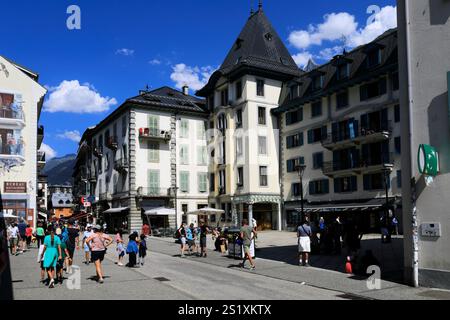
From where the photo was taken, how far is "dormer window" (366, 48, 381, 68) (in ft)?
115

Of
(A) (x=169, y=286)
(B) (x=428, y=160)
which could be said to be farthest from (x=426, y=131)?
(A) (x=169, y=286)

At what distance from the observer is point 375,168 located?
34469 mm

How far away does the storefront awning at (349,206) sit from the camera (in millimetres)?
33812

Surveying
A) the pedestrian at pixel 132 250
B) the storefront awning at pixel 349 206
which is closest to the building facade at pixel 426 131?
the pedestrian at pixel 132 250

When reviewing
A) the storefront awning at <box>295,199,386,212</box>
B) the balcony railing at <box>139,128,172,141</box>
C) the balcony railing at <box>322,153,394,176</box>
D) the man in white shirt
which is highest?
the balcony railing at <box>139,128,172,141</box>

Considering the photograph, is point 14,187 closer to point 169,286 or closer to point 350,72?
point 169,286

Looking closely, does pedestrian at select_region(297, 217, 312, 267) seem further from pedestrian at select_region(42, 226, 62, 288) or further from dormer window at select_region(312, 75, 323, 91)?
dormer window at select_region(312, 75, 323, 91)

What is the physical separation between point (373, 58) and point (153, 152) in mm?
22880

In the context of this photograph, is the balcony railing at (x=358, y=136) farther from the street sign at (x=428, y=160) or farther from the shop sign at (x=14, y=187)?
the shop sign at (x=14, y=187)

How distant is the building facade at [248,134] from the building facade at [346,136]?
1223 millimetres

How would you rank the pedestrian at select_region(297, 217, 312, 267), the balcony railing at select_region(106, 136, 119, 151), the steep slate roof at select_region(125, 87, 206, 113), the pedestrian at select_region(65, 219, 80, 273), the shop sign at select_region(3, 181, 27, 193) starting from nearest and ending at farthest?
1. the pedestrian at select_region(65, 219, 80, 273)
2. the pedestrian at select_region(297, 217, 312, 267)
3. the shop sign at select_region(3, 181, 27, 193)
4. the steep slate roof at select_region(125, 87, 206, 113)
5. the balcony railing at select_region(106, 136, 119, 151)

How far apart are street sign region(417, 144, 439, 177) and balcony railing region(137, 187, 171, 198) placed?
35505 millimetres

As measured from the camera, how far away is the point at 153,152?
152ft

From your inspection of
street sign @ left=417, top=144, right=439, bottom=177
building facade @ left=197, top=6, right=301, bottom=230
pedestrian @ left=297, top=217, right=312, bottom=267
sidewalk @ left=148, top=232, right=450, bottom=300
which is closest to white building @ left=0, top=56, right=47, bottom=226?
building facade @ left=197, top=6, right=301, bottom=230
